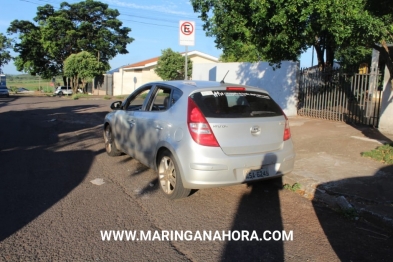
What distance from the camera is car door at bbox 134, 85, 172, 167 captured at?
4.95 meters

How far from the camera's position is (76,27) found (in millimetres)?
44031

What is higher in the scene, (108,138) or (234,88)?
(234,88)

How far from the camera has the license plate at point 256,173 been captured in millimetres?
4461

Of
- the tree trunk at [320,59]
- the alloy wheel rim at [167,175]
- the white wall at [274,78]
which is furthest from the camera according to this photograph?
the white wall at [274,78]

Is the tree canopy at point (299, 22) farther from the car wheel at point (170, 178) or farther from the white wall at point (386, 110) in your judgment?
the car wheel at point (170, 178)

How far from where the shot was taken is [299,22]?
698 centimetres

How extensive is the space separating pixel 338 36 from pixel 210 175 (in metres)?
3.97

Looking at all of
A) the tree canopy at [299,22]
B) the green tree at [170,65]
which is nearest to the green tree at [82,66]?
the green tree at [170,65]

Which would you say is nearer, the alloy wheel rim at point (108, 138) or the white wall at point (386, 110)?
the alloy wheel rim at point (108, 138)

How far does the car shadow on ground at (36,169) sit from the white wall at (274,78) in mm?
6711

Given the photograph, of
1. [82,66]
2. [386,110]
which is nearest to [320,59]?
[386,110]

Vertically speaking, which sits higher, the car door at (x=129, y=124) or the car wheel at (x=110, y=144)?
the car door at (x=129, y=124)

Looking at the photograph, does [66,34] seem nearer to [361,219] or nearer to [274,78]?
[274,78]

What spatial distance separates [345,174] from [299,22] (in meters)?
3.19
